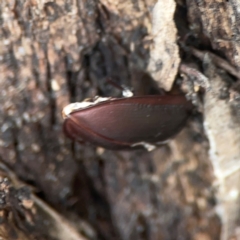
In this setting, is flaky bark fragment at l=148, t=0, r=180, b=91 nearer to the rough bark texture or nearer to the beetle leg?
the rough bark texture

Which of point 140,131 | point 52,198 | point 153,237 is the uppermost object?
point 140,131

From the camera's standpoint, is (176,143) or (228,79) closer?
(228,79)

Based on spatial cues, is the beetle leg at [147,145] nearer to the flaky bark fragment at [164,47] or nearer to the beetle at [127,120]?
the beetle at [127,120]

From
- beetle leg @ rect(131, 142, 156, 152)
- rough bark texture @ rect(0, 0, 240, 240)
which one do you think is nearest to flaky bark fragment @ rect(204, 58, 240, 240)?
rough bark texture @ rect(0, 0, 240, 240)

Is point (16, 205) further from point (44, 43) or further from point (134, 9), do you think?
point (134, 9)

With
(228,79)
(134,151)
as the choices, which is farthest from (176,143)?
(228,79)

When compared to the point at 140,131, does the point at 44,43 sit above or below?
above

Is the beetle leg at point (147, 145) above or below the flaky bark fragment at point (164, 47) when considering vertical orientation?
below

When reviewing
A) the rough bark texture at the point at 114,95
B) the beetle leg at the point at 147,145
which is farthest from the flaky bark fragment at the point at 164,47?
the beetle leg at the point at 147,145
